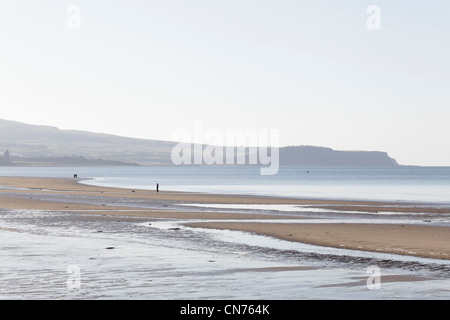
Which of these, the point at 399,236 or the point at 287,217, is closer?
the point at 399,236

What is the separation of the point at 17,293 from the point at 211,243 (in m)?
11.6

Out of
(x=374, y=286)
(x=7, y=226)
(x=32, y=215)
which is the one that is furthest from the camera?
(x=32, y=215)

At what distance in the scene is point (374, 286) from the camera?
16094 mm

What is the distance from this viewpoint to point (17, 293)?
1466 cm

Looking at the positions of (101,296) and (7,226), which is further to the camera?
(7,226)

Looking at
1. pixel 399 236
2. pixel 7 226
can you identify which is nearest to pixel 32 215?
pixel 7 226

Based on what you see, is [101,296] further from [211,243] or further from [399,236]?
[399,236]

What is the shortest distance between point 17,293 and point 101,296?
1.94 m

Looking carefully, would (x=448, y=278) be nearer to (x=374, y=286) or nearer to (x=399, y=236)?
(x=374, y=286)
